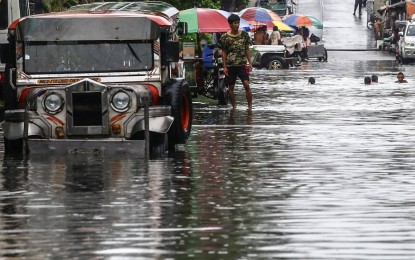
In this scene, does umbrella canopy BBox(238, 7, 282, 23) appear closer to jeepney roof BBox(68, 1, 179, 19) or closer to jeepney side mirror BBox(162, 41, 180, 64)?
jeepney roof BBox(68, 1, 179, 19)

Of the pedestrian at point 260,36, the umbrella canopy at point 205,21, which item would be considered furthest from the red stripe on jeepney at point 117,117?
the pedestrian at point 260,36

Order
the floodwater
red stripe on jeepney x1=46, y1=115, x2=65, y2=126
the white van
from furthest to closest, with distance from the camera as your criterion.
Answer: the white van → red stripe on jeepney x1=46, y1=115, x2=65, y2=126 → the floodwater

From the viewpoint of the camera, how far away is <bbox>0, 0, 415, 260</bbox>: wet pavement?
32.3 ft

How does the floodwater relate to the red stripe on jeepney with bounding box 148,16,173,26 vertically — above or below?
below

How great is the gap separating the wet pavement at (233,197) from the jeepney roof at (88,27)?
162 centimetres

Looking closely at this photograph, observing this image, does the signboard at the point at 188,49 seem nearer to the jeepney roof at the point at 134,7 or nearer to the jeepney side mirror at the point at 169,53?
the jeepney roof at the point at 134,7

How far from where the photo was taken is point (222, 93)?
89.9 ft

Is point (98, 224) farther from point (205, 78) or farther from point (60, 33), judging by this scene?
point (205, 78)

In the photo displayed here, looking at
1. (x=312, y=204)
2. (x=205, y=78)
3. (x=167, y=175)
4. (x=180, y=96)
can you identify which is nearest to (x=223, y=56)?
(x=205, y=78)

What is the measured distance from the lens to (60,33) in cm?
1742

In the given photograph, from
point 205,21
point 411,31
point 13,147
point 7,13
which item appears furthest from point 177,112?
point 411,31

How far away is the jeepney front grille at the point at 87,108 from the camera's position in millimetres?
16562

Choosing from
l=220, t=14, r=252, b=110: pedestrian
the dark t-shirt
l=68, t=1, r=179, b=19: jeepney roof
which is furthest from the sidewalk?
l=68, t=1, r=179, b=19: jeepney roof

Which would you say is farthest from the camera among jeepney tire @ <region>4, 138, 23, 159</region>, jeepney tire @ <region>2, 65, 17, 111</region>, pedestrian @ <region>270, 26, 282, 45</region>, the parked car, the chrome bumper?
pedestrian @ <region>270, 26, 282, 45</region>
